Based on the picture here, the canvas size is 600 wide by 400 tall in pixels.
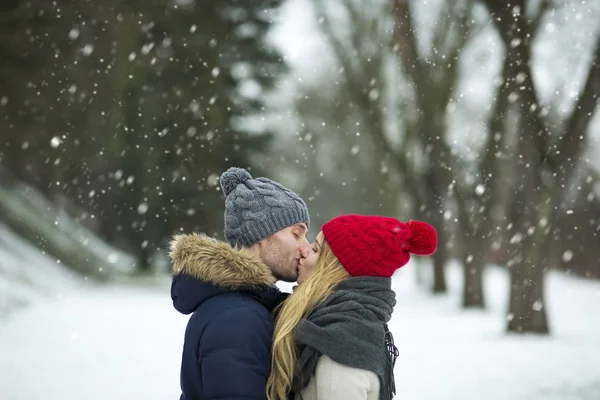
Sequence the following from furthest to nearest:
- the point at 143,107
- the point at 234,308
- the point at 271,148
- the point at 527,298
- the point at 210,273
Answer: the point at 271,148 < the point at 143,107 < the point at 527,298 < the point at 210,273 < the point at 234,308

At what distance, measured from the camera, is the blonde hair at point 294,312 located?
2738mm

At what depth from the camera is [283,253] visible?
10.7ft

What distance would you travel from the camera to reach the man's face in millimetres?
3258

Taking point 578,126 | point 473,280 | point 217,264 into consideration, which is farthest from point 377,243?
point 473,280

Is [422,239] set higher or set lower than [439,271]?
lower

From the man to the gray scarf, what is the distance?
0.16 meters

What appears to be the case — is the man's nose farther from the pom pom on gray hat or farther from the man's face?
the pom pom on gray hat

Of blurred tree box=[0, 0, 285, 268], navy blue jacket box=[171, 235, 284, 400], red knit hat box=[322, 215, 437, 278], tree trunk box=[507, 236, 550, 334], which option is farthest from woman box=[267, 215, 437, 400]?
blurred tree box=[0, 0, 285, 268]

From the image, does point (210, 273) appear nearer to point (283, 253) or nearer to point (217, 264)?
point (217, 264)

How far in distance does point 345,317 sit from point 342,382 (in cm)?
26

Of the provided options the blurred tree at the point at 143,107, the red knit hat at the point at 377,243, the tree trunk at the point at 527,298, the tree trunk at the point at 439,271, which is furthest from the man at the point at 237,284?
the tree trunk at the point at 439,271

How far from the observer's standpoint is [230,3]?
69.9 ft

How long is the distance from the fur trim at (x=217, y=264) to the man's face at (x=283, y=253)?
0.29 m

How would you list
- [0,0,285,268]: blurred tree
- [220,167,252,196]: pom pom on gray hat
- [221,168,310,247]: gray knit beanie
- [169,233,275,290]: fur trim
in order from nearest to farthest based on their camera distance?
[169,233,275,290]: fur trim, [221,168,310,247]: gray knit beanie, [220,167,252,196]: pom pom on gray hat, [0,0,285,268]: blurred tree
